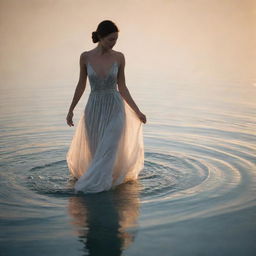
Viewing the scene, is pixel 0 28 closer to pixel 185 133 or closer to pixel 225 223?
pixel 185 133

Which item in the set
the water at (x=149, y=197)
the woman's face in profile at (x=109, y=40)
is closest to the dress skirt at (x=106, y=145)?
the water at (x=149, y=197)

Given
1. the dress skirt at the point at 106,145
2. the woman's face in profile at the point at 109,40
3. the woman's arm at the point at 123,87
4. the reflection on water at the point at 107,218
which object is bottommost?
the reflection on water at the point at 107,218

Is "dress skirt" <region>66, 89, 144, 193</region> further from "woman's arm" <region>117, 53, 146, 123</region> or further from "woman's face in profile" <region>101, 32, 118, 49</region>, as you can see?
"woman's face in profile" <region>101, 32, 118, 49</region>

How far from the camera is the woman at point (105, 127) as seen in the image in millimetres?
6223

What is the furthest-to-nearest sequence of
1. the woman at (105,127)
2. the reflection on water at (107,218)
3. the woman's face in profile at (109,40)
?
1. the woman at (105,127)
2. the woman's face in profile at (109,40)
3. the reflection on water at (107,218)

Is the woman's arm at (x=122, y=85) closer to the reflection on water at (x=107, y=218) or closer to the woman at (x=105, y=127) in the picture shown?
the woman at (x=105, y=127)

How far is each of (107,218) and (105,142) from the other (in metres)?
1.21

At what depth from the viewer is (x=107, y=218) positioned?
17.8ft

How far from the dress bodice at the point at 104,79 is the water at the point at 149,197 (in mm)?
1293

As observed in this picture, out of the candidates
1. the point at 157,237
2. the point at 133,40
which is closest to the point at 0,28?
the point at 133,40

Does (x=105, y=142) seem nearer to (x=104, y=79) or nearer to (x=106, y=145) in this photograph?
(x=106, y=145)

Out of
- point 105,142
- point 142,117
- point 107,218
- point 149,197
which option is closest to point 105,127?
point 105,142

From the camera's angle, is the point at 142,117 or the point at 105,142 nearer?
the point at 105,142

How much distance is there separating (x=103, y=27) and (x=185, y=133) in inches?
162
